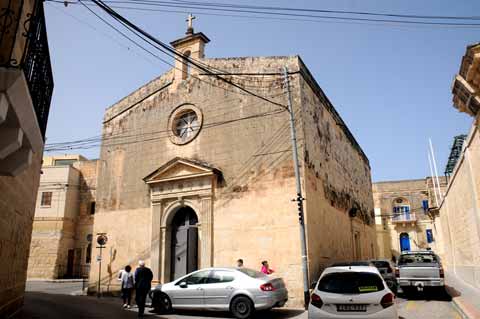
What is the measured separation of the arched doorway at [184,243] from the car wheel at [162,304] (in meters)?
3.23

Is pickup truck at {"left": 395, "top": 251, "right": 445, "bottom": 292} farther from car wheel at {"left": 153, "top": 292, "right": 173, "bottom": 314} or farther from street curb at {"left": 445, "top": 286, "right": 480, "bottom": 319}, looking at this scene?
car wheel at {"left": 153, "top": 292, "right": 173, "bottom": 314}

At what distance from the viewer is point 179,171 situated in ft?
52.8

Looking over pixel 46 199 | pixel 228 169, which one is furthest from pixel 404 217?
pixel 46 199

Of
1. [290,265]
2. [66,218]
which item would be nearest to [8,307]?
[290,265]

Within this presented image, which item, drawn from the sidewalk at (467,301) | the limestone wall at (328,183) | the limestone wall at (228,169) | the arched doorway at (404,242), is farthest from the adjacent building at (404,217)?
the sidewalk at (467,301)

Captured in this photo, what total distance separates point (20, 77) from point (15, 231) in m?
5.78

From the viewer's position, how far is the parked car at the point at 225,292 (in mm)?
10055

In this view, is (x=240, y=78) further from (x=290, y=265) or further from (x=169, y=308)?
(x=169, y=308)

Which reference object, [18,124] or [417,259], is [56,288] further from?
[18,124]

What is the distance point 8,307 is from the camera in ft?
29.2

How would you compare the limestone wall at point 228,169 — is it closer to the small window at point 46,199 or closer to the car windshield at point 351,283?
the car windshield at point 351,283

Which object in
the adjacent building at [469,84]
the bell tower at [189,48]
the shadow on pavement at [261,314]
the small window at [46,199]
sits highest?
the bell tower at [189,48]

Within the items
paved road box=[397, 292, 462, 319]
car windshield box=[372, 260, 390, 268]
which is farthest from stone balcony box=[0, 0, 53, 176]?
car windshield box=[372, 260, 390, 268]

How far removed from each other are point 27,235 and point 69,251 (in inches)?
881
